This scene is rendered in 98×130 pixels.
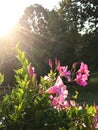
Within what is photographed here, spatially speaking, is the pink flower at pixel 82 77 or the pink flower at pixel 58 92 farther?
the pink flower at pixel 82 77

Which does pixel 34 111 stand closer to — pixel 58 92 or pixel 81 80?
pixel 58 92

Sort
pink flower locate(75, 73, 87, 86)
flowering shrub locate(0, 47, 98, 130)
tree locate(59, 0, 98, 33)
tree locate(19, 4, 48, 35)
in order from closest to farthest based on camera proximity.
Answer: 1. flowering shrub locate(0, 47, 98, 130)
2. pink flower locate(75, 73, 87, 86)
3. tree locate(59, 0, 98, 33)
4. tree locate(19, 4, 48, 35)

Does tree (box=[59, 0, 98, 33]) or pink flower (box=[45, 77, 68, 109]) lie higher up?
tree (box=[59, 0, 98, 33])

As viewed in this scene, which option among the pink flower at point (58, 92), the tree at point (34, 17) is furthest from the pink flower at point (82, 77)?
the tree at point (34, 17)

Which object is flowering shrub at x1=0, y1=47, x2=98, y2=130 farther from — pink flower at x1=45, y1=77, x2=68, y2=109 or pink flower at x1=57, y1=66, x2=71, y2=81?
pink flower at x1=57, y1=66, x2=71, y2=81

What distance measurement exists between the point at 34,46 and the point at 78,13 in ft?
42.1

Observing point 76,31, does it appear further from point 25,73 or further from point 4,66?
point 25,73

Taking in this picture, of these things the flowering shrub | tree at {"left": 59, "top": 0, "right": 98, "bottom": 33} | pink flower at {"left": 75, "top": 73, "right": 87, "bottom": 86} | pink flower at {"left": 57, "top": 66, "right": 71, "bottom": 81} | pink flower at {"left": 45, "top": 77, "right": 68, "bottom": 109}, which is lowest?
the flowering shrub

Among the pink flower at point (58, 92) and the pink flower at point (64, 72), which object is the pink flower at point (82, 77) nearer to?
the pink flower at point (64, 72)

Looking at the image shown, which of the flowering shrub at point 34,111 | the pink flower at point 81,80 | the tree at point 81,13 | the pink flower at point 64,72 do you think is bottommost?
the flowering shrub at point 34,111

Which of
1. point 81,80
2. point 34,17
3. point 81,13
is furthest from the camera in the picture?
point 34,17

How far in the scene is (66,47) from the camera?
111ft

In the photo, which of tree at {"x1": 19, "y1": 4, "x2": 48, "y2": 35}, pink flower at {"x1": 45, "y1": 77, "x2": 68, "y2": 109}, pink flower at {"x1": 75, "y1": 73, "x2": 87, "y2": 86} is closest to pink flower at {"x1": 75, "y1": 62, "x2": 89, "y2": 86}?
pink flower at {"x1": 75, "y1": 73, "x2": 87, "y2": 86}

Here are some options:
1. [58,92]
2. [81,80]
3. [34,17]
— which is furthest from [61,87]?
[34,17]
